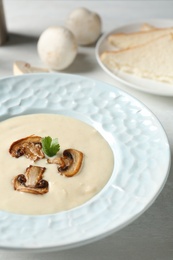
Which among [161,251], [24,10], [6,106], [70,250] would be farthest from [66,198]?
[24,10]

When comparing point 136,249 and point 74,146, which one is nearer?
point 136,249

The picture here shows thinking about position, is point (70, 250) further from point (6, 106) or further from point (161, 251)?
point (6, 106)

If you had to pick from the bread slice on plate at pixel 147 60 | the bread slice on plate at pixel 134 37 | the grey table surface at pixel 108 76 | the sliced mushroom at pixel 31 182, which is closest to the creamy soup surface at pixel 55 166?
the sliced mushroom at pixel 31 182

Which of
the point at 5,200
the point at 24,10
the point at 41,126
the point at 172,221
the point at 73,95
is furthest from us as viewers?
the point at 24,10

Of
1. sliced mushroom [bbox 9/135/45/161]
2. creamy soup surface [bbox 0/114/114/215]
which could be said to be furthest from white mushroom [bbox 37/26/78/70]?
sliced mushroom [bbox 9/135/45/161]

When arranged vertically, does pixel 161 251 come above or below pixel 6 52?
below

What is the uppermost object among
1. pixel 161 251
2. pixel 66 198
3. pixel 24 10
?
pixel 24 10

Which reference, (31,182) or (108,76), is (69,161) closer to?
(31,182)
